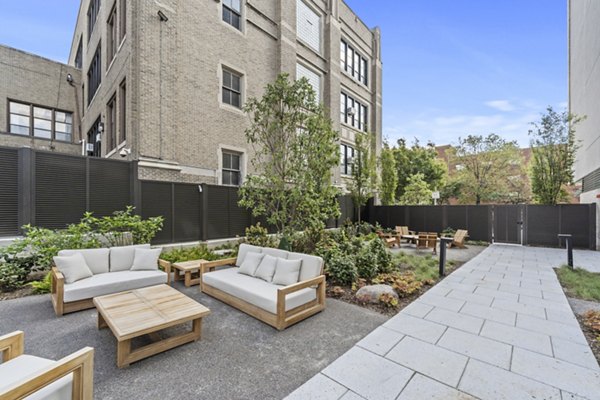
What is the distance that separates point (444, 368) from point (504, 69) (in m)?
17.0

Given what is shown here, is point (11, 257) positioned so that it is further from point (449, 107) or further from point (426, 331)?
point (449, 107)

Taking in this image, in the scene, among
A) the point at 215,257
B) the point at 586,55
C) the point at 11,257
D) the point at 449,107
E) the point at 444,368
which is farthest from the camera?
the point at 449,107

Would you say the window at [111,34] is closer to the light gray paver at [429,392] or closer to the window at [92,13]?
the window at [92,13]

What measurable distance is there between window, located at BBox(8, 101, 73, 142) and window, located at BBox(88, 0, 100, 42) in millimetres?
4959

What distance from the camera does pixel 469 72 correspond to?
45.1 feet

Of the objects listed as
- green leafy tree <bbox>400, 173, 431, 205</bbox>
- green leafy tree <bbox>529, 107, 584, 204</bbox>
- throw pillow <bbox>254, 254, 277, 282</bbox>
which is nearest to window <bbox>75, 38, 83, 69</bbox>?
throw pillow <bbox>254, 254, 277, 282</bbox>

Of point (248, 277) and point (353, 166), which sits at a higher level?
point (353, 166)

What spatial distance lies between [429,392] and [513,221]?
13928 mm

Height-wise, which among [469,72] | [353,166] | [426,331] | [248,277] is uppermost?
[469,72]

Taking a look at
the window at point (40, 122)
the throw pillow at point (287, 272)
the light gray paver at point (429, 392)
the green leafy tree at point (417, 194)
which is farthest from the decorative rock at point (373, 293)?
the green leafy tree at point (417, 194)

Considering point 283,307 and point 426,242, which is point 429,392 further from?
point 426,242

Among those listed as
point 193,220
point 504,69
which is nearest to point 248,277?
point 193,220

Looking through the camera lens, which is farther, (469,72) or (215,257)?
(469,72)

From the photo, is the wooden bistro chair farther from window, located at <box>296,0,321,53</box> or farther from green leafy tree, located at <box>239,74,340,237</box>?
window, located at <box>296,0,321,53</box>
